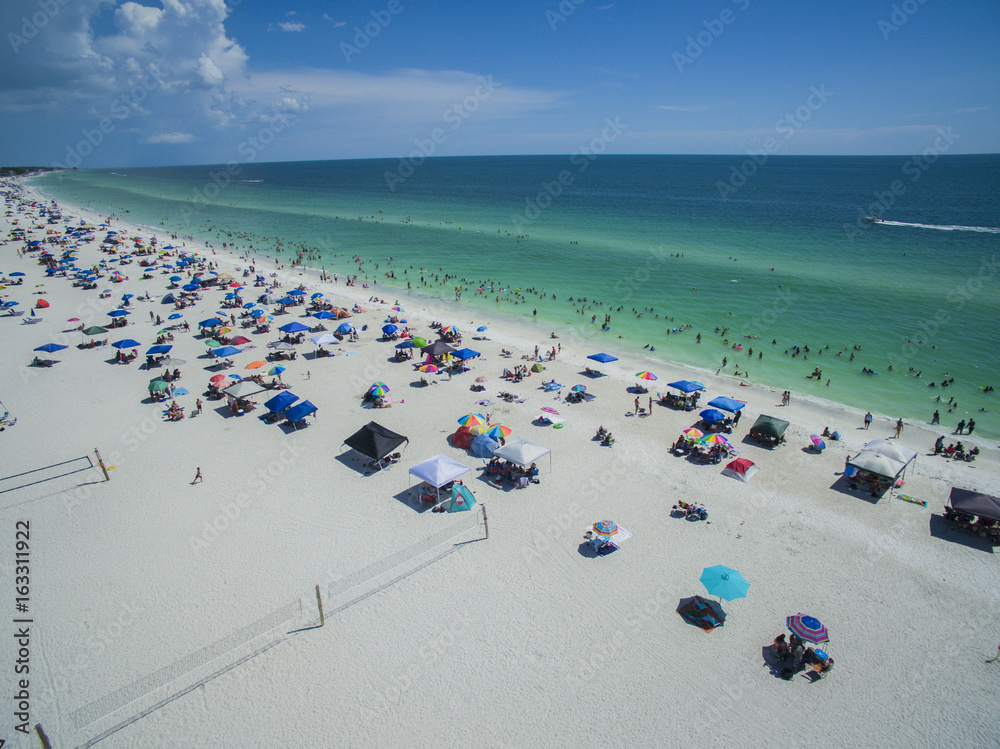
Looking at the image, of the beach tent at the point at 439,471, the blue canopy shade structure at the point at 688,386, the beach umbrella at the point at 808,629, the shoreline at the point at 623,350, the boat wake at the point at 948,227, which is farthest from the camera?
the boat wake at the point at 948,227

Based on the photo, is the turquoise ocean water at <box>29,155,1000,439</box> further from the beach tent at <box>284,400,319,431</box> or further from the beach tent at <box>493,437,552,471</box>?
the beach tent at <box>284,400,319,431</box>

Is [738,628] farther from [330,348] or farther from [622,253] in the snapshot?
[622,253]

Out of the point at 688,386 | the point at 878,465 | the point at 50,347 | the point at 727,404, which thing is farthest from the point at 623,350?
the point at 50,347

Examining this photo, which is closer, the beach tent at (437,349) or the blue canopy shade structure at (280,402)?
the blue canopy shade structure at (280,402)

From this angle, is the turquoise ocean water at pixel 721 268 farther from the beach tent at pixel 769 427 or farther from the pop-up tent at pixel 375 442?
the pop-up tent at pixel 375 442

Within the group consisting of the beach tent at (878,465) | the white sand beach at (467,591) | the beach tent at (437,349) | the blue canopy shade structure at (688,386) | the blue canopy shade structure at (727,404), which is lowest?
the white sand beach at (467,591)

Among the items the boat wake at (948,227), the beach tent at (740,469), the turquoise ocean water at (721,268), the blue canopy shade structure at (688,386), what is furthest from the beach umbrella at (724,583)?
the boat wake at (948,227)
